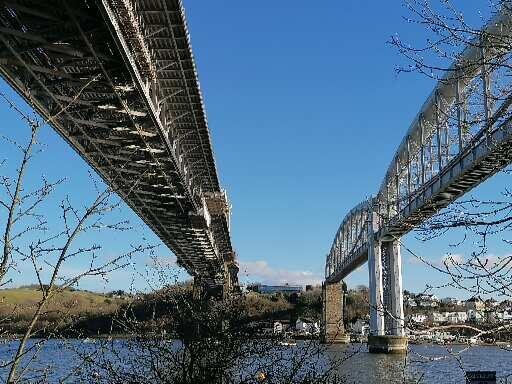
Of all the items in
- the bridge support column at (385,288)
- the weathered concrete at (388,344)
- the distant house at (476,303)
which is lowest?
the distant house at (476,303)

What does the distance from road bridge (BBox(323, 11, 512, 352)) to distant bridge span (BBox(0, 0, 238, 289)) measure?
5247 mm

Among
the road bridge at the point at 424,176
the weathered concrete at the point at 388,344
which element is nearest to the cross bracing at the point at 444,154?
the road bridge at the point at 424,176

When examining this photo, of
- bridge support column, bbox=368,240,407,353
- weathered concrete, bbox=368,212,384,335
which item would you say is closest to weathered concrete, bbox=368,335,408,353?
bridge support column, bbox=368,240,407,353

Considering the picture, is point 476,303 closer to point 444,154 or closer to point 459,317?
point 459,317

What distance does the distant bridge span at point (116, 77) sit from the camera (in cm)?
1619

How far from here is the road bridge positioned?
226 inches

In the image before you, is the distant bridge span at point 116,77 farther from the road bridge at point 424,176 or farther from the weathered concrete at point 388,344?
the weathered concrete at point 388,344

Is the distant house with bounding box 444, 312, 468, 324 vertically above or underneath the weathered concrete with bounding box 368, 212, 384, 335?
underneath

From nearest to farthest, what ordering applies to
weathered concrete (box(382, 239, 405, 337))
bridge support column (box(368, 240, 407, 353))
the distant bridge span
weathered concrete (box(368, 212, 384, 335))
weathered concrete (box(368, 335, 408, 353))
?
the distant bridge span, weathered concrete (box(368, 335, 408, 353)), bridge support column (box(368, 240, 407, 353)), weathered concrete (box(368, 212, 384, 335)), weathered concrete (box(382, 239, 405, 337))

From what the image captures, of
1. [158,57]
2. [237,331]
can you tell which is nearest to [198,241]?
[158,57]

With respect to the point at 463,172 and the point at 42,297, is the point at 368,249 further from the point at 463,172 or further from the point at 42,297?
the point at 42,297

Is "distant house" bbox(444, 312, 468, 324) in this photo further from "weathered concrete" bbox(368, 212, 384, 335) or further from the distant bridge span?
"weathered concrete" bbox(368, 212, 384, 335)

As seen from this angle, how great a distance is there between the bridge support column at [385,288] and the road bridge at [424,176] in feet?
0.24

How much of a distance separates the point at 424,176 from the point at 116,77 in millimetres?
27308
